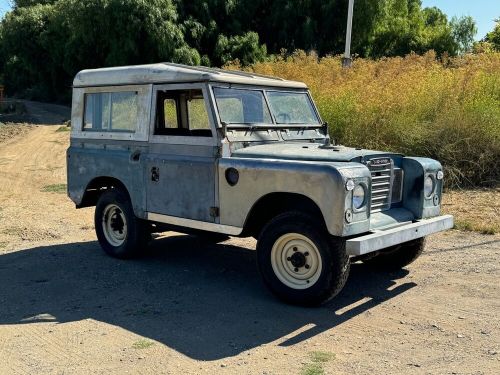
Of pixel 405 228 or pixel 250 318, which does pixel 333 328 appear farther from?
pixel 405 228

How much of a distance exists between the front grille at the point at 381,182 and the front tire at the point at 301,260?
679mm

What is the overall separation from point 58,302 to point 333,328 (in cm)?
256

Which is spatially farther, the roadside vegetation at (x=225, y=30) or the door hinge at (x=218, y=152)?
the roadside vegetation at (x=225, y=30)

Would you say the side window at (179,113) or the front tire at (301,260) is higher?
the side window at (179,113)

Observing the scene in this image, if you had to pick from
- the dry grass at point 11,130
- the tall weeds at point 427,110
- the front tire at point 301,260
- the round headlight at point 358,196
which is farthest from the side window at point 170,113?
the dry grass at point 11,130

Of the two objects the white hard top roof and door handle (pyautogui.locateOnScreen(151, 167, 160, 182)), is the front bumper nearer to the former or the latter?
the white hard top roof

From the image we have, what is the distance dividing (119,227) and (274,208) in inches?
89.2

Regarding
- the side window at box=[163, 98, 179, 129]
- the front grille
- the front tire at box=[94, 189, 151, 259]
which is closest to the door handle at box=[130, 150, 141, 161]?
the side window at box=[163, 98, 179, 129]

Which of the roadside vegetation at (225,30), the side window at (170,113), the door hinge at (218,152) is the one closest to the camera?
the door hinge at (218,152)

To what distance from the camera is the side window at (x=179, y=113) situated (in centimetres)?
588

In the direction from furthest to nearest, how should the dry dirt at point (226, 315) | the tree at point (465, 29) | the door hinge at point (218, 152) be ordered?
1. the tree at point (465, 29)
2. the door hinge at point (218, 152)
3. the dry dirt at point (226, 315)

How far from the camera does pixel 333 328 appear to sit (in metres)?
4.62

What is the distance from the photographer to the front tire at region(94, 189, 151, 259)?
647cm

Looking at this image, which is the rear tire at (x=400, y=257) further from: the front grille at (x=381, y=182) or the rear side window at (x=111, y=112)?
the rear side window at (x=111, y=112)
